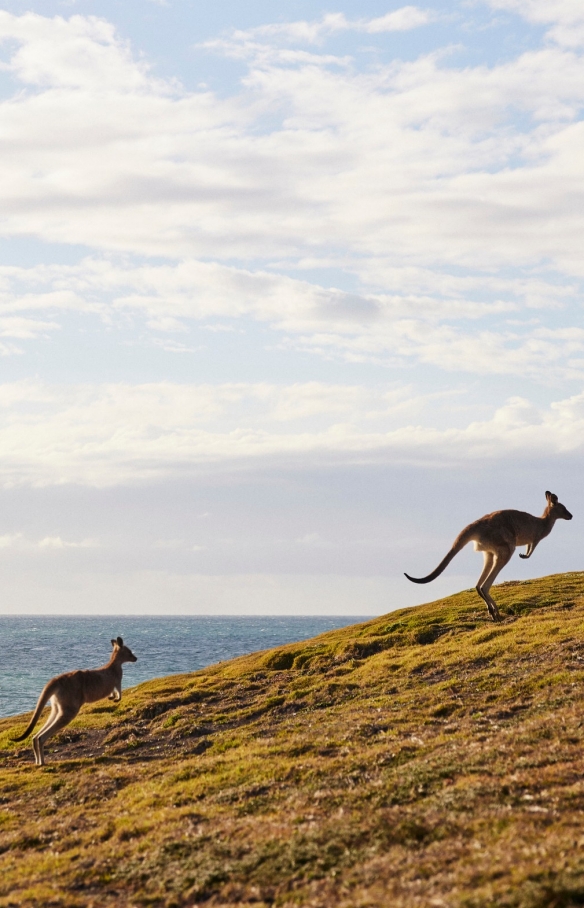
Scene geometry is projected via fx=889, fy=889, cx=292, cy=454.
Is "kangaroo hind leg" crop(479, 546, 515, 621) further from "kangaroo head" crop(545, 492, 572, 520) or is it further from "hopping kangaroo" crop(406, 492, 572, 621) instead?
"kangaroo head" crop(545, 492, 572, 520)

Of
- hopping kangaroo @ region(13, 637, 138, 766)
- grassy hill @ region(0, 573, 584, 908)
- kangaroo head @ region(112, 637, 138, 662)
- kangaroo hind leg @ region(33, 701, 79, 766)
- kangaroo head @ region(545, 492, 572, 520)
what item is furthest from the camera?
kangaroo head @ region(545, 492, 572, 520)

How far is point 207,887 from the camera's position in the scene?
14922mm

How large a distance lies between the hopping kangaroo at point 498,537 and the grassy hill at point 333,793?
3.16 metres

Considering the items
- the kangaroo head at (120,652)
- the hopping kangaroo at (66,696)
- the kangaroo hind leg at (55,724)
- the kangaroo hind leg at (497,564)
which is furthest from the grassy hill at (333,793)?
the kangaroo head at (120,652)

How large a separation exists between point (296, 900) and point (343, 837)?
253 centimetres

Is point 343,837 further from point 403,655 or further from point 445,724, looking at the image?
point 403,655

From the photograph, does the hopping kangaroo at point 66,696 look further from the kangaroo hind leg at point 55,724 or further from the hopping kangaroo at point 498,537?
the hopping kangaroo at point 498,537

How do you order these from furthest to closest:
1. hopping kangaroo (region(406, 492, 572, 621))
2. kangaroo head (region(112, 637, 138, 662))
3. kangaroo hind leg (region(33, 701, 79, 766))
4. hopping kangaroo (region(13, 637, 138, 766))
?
hopping kangaroo (region(406, 492, 572, 621)) < kangaroo head (region(112, 637, 138, 662)) < kangaroo hind leg (region(33, 701, 79, 766)) < hopping kangaroo (region(13, 637, 138, 766))

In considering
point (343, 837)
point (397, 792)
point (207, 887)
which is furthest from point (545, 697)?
point (207, 887)

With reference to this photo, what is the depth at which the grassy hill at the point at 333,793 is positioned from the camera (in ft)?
45.4

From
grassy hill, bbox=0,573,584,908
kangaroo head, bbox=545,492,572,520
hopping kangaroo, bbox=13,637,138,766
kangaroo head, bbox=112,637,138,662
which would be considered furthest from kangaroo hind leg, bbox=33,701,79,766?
kangaroo head, bbox=545,492,572,520

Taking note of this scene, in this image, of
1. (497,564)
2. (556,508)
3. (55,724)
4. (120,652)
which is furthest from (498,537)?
(55,724)

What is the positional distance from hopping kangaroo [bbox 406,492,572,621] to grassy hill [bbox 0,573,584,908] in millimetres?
3160

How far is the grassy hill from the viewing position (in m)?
13.8
